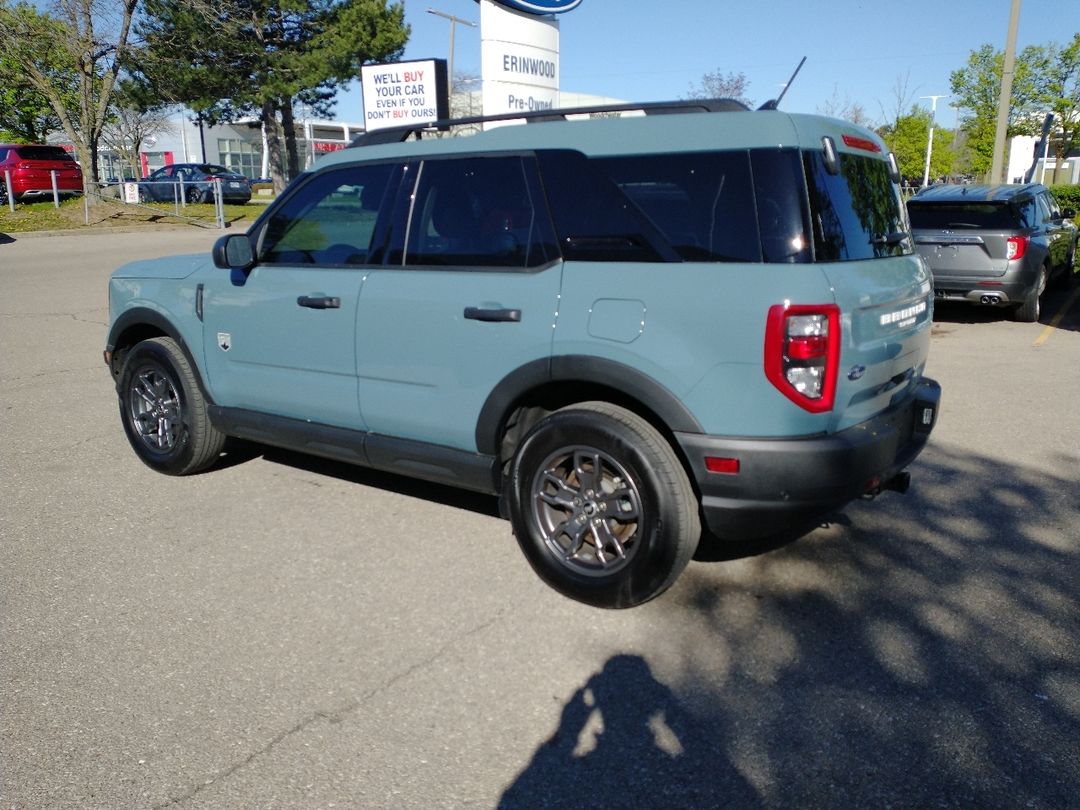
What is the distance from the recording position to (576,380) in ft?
12.4

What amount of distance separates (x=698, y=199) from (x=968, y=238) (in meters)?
8.22

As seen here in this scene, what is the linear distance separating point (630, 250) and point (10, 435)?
4.92m

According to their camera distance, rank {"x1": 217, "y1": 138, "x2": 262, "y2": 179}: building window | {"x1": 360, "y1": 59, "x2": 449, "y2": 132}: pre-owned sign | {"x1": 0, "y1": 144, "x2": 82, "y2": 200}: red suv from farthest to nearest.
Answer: {"x1": 217, "y1": 138, "x2": 262, "y2": 179}: building window < {"x1": 0, "y1": 144, "x2": 82, "y2": 200}: red suv < {"x1": 360, "y1": 59, "x2": 449, "y2": 132}: pre-owned sign

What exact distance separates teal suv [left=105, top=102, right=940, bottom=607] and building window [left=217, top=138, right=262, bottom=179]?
7777cm

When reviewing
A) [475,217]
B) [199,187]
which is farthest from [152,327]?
[199,187]

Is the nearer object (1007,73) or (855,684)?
(855,684)

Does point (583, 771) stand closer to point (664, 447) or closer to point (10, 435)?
point (664, 447)

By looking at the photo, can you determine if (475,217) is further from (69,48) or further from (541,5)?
(69,48)

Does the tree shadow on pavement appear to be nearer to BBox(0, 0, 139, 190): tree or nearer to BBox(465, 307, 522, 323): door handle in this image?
BBox(465, 307, 522, 323): door handle

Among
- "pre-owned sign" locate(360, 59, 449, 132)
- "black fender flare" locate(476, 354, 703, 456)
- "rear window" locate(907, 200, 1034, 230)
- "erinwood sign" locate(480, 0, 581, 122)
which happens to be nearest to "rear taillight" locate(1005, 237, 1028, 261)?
"rear window" locate(907, 200, 1034, 230)

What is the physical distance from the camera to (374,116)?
14719 mm

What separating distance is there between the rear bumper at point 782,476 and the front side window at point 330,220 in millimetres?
1978

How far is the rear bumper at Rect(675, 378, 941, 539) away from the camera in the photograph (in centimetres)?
338

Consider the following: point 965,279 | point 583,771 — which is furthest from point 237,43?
point 583,771
